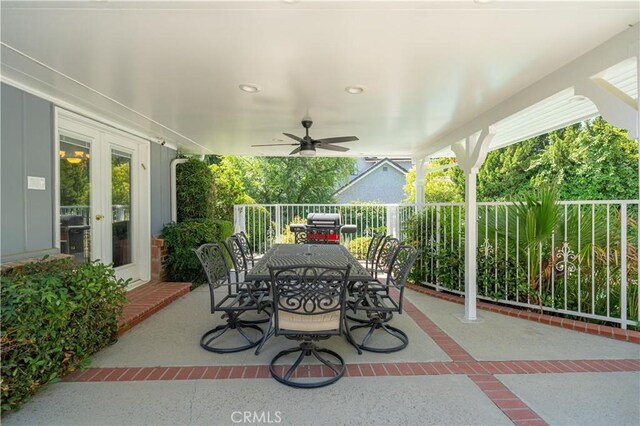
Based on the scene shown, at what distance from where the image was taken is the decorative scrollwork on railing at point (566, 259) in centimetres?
376

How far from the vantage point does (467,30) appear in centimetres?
220

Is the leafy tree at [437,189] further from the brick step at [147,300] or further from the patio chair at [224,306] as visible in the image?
the patio chair at [224,306]

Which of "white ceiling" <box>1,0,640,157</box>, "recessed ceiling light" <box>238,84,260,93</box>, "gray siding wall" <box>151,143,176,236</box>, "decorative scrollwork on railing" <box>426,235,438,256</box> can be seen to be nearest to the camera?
"white ceiling" <box>1,0,640,157</box>

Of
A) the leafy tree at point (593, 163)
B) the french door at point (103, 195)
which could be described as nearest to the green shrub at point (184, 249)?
the french door at point (103, 195)

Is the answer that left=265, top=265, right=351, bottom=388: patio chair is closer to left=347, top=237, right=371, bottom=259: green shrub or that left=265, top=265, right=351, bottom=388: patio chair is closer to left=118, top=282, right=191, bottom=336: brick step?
left=118, top=282, right=191, bottom=336: brick step

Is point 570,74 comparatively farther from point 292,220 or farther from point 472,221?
point 292,220

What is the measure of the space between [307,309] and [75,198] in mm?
3169

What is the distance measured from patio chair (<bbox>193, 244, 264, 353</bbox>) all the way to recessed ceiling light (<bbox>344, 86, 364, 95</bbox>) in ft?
6.71

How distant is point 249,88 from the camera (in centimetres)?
329

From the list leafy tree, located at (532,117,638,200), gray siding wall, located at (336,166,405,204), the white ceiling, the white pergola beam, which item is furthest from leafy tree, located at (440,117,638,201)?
gray siding wall, located at (336,166,405,204)

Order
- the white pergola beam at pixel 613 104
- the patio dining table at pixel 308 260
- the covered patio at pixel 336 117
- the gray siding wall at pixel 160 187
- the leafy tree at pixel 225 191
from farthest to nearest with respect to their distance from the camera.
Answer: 1. the leafy tree at pixel 225 191
2. the gray siding wall at pixel 160 187
3. the patio dining table at pixel 308 260
4. the white pergola beam at pixel 613 104
5. the covered patio at pixel 336 117

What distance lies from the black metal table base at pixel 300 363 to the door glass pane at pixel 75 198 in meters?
2.86

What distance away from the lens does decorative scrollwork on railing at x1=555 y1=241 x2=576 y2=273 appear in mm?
3764

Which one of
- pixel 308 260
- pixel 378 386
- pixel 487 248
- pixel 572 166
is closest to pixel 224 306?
pixel 308 260
